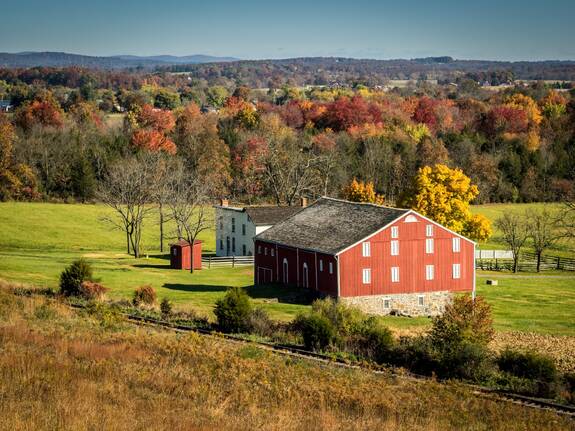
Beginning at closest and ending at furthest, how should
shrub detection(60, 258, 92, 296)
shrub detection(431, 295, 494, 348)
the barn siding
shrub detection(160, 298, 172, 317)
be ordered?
shrub detection(431, 295, 494, 348)
shrub detection(160, 298, 172, 317)
shrub detection(60, 258, 92, 296)
the barn siding

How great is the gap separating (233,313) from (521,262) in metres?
45.7

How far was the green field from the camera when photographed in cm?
5434

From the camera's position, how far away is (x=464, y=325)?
128ft

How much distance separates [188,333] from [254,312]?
20.2ft

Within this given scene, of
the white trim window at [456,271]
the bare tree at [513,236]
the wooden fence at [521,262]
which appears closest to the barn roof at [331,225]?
the white trim window at [456,271]

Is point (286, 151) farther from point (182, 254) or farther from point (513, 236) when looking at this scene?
point (182, 254)

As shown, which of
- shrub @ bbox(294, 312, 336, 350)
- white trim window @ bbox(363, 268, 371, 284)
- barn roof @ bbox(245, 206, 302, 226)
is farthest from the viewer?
barn roof @ bbox(245, 206, 302, 226)

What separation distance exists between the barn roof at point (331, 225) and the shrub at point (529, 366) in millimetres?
20554

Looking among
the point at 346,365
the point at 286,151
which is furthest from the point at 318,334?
the point at 286,151

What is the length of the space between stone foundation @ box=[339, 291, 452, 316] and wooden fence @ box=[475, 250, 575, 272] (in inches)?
873

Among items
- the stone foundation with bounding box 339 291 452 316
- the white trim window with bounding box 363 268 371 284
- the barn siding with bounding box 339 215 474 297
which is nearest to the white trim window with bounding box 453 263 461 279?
the barn siding with bounding box 339 215 474 297

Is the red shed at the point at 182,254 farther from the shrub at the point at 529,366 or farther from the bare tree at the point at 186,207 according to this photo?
the shrub at the point at 529,366

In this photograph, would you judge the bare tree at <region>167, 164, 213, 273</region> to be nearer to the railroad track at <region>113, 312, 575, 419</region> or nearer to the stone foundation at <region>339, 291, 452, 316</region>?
the stone foundation at <region>339, 291, 452, 316</region>

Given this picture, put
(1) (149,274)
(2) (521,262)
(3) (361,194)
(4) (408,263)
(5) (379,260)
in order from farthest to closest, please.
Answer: (3) (361,194)
(2) (521,262)
(1) (149,274)
(4) (408,263)
(5) (379,260)
